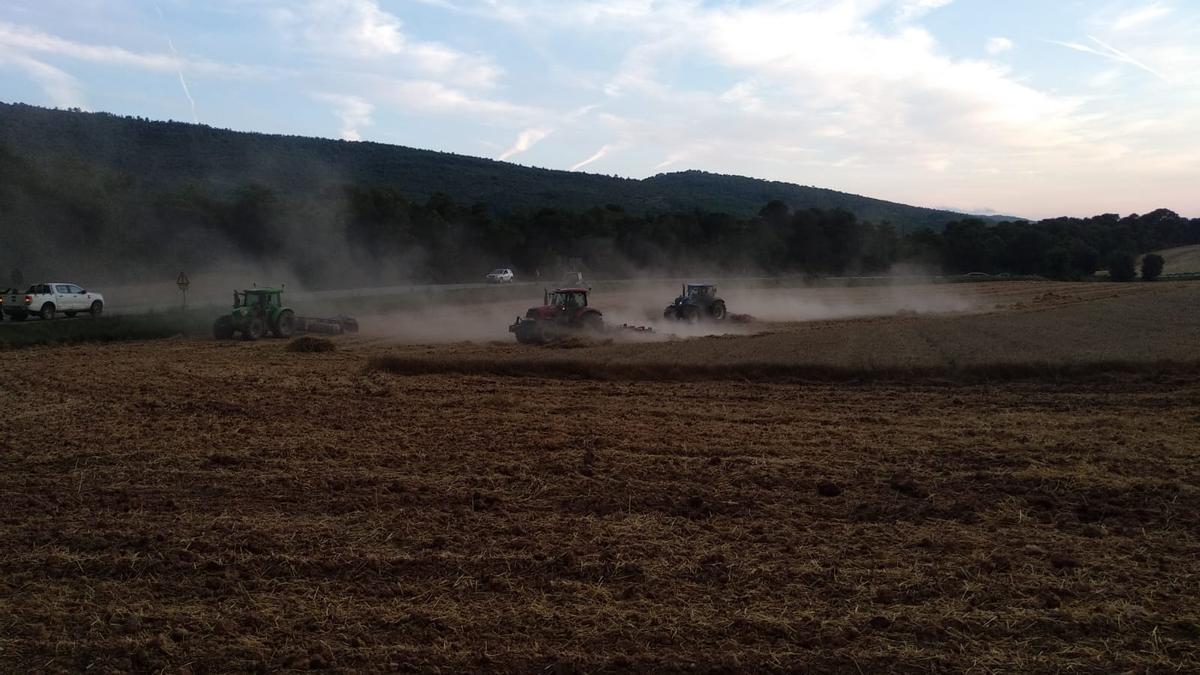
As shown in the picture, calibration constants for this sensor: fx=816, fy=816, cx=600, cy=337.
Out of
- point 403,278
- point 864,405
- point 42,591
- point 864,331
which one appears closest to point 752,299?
point 864,331

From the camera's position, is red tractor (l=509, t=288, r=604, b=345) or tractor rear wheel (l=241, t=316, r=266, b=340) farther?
tractor rear wheel (l=241, t=316, r=266, b=340)

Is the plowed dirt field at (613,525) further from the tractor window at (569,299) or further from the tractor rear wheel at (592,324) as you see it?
the tractor window at (569,299)

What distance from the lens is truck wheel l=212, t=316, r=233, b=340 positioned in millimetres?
28250

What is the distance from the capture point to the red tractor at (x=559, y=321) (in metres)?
25.1

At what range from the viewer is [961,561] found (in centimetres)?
678

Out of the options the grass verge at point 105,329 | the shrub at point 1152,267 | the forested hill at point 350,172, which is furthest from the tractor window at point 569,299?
the shrub at point 1152,267

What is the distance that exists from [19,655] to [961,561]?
22.7 ft

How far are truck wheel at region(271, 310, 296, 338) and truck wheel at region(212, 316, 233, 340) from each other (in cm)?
144

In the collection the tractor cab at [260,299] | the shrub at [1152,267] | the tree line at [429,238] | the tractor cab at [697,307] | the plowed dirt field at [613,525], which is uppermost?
the tree line at [429,238]

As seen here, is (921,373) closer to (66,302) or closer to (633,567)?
(633,567)

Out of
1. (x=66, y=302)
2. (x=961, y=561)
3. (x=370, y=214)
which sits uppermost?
(x=370, y=214)

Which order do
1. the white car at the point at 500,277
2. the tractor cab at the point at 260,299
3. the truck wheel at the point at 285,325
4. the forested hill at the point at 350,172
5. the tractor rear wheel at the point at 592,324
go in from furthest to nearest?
the forested hill at the point at 350,172, the white car at the point at 500,277, the truck wheel at the point at 285,325, the tractor cab at the point at 260,299, the tractor rear wheel at the point at 592,324

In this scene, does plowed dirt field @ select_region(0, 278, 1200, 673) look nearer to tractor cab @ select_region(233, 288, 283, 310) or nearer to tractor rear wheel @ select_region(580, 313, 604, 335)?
tractor rear wheel @ select_region(580, 313, 604, 335)

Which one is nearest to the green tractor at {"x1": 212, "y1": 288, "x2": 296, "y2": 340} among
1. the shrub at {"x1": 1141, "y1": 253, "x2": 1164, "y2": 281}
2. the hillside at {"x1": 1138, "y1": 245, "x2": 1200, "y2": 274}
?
the shrub at {"x1": 1141, "y1": 253, "x2": 1164, "y2": 281}
